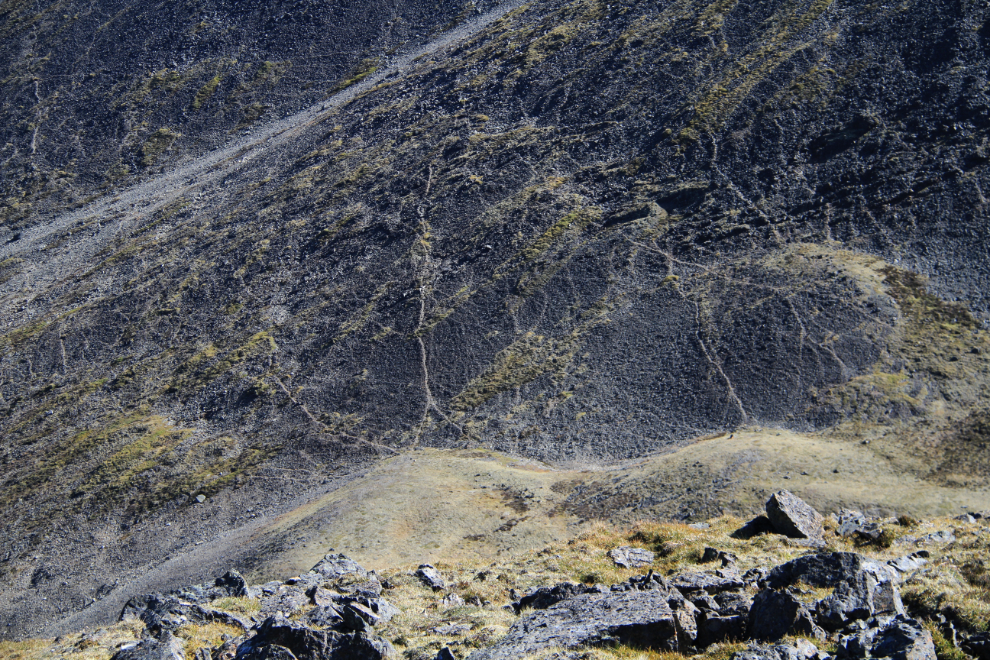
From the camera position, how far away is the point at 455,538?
26672 millimetres

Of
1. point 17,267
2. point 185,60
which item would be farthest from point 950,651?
point 185,60

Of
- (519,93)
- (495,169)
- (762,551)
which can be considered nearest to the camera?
(762,551)

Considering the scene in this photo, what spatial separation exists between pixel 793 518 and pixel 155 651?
53.3 feet

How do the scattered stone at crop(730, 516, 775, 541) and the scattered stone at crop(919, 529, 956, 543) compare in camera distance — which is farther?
the scattered stone at crop(730, 516, 775, 541)

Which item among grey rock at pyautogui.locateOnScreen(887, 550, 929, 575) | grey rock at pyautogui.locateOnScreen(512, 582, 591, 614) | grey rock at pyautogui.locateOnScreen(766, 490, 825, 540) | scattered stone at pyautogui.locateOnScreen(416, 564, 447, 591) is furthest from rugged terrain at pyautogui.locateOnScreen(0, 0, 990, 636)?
grey rock at pyautogui.locateOnScreen(512, 582, 591, 614)

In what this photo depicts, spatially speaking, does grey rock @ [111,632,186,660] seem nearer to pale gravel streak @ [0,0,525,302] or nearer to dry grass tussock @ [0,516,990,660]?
dry grass tussock @ [0,516,990,660]

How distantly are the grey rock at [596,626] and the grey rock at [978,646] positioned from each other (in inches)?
166

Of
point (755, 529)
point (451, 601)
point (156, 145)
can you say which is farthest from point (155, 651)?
point (156, 145)

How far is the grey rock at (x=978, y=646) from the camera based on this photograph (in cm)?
1070

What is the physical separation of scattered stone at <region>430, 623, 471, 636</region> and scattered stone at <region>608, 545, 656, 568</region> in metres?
6.00

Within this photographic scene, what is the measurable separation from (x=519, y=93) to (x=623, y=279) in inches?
906

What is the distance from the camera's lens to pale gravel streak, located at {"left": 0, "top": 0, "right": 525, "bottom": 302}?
57.7 m

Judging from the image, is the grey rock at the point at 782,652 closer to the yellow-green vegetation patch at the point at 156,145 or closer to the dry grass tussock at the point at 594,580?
the dry grass tussock at the point at 594,580

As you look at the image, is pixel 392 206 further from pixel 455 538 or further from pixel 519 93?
pixel 455 538
